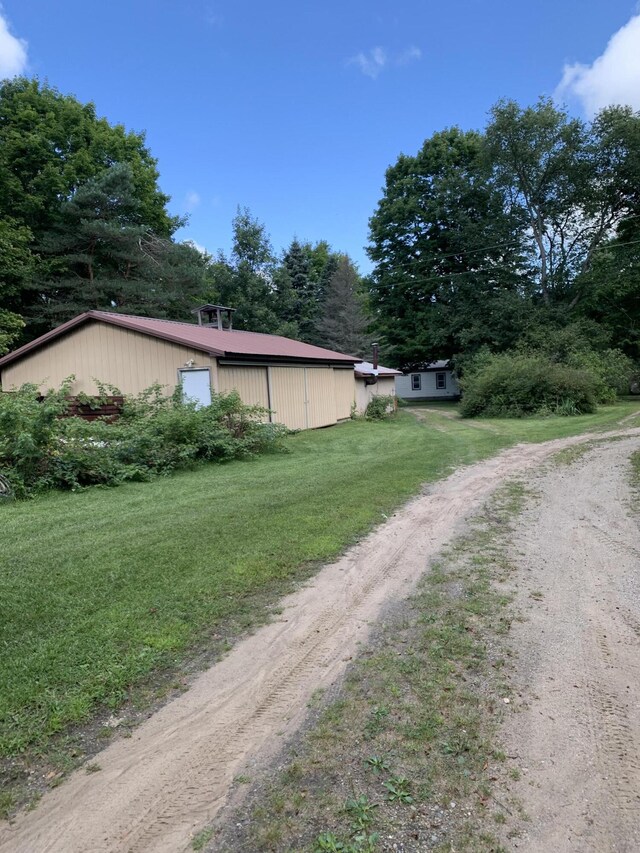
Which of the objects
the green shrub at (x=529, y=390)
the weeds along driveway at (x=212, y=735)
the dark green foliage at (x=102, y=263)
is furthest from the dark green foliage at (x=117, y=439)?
the dark green foliage at (x=102, y=263)

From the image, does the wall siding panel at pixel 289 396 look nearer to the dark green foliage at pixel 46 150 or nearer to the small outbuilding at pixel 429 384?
the dark green foliage at pixel 46 150

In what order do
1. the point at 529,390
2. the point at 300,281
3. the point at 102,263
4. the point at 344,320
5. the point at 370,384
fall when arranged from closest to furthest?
the point at 529,390 < the point at 370,384 < the point at 102,263 < the point at 300,281 < the point at 344,320

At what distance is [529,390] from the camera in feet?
67.8

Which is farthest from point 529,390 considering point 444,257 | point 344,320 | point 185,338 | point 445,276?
point 344,320

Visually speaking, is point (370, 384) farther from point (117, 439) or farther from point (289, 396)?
point (117, 439)

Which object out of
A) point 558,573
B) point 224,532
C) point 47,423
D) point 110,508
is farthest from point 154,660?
point 47,423

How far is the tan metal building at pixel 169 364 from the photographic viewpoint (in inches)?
551

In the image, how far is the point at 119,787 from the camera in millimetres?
2170

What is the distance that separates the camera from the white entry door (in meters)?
13.8

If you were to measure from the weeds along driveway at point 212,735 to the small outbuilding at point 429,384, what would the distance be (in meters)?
39.4

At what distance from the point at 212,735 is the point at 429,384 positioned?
43.0 m

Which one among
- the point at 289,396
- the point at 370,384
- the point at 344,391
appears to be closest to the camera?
the point at 289,396

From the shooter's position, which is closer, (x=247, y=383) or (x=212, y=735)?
(x=212, y=735)

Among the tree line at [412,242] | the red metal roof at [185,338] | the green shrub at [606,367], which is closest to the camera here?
the red metal roof at [185,338]
